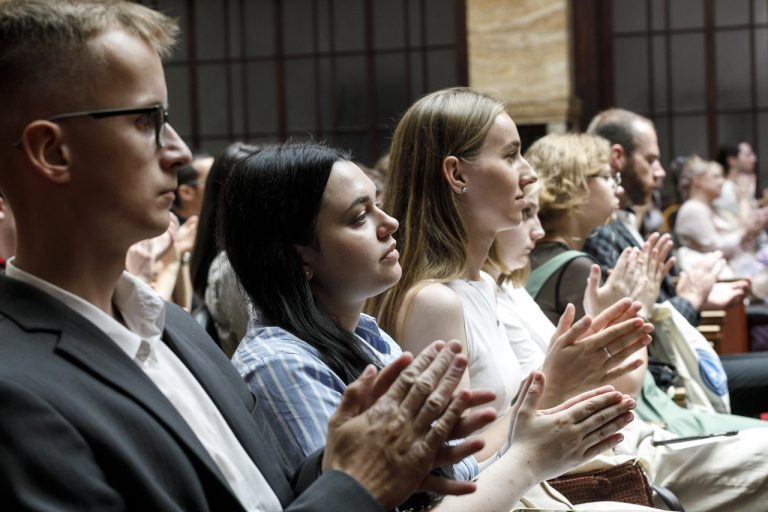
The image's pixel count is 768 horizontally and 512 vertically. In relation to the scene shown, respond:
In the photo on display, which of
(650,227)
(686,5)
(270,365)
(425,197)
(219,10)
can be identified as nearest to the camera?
(270,365)

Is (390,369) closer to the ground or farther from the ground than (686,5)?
closer to the ground

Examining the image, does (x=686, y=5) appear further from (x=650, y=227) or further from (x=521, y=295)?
(x=521, y=295)

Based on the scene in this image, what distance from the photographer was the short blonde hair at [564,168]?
13.7 ft

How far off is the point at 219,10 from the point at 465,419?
380 inches

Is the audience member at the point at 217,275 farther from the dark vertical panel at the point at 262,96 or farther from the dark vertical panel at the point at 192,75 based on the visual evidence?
the dark vertical panel at the point at 192,75

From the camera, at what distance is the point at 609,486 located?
8.57 ft

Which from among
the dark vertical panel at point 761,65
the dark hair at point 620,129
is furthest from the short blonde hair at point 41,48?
the dark vertical panel at point 761,65

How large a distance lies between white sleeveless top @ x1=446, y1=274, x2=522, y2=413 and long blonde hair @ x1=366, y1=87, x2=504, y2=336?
0.25 ft

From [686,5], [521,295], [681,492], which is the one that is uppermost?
[686,5]

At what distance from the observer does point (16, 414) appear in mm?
1296

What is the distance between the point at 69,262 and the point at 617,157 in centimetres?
394

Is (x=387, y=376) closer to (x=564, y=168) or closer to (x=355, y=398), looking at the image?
(x=355, y=398)

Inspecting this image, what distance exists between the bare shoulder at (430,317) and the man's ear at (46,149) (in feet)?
4.36

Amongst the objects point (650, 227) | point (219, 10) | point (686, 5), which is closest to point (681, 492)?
point (650, 227)
